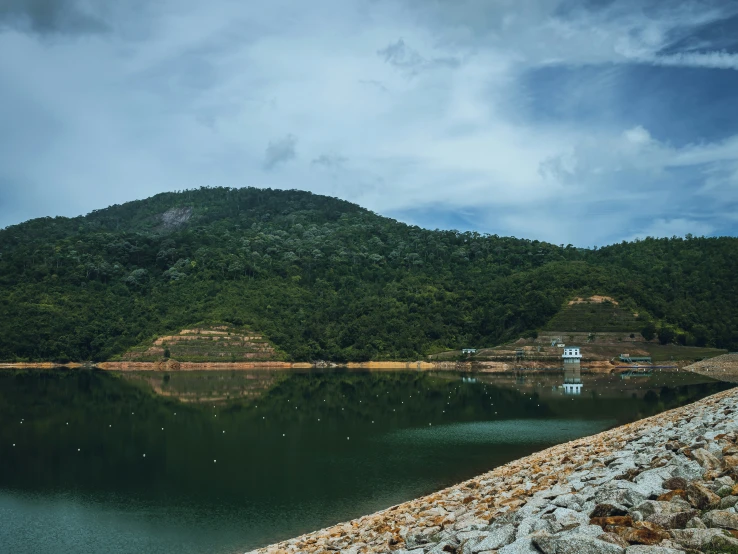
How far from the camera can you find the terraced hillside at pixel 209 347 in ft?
276

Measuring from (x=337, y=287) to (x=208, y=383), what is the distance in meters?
52.9

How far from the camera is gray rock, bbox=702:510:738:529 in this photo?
259 inches

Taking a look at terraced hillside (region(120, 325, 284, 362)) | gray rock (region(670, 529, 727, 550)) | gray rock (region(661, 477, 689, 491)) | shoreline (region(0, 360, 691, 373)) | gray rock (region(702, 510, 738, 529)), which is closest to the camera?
gray rock (region(670, 529, 727, 550))

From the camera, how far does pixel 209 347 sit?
84438 mm

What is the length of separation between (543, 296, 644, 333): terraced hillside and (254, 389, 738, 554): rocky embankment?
69.3m

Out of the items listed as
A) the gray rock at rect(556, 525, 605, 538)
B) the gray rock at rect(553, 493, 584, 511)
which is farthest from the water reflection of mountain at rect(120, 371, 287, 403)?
the gray rock at rect(556, 525, 605, 538)

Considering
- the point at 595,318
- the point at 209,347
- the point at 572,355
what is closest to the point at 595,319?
the point at 595,318

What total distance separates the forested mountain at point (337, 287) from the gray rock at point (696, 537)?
8183 cm

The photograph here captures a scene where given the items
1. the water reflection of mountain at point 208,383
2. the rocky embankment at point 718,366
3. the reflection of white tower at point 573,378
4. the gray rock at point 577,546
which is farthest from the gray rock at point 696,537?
the rocky embankment at point 718,366

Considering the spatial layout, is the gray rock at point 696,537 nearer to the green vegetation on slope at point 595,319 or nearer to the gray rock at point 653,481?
the gray rock at point 653,481

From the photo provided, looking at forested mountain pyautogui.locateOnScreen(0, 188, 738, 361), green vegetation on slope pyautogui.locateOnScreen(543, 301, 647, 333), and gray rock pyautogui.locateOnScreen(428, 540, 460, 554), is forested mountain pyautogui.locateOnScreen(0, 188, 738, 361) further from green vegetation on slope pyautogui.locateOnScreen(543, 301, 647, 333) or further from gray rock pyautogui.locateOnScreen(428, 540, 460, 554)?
gray rock pyautogui.locateOnScreen(428, 540, 460, 554)

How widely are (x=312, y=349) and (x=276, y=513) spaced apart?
71.8 meters

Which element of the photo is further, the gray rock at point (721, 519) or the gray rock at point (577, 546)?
the gray rock at point (721, 519)

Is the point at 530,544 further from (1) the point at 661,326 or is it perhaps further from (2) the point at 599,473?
(1) the point at 661,326
